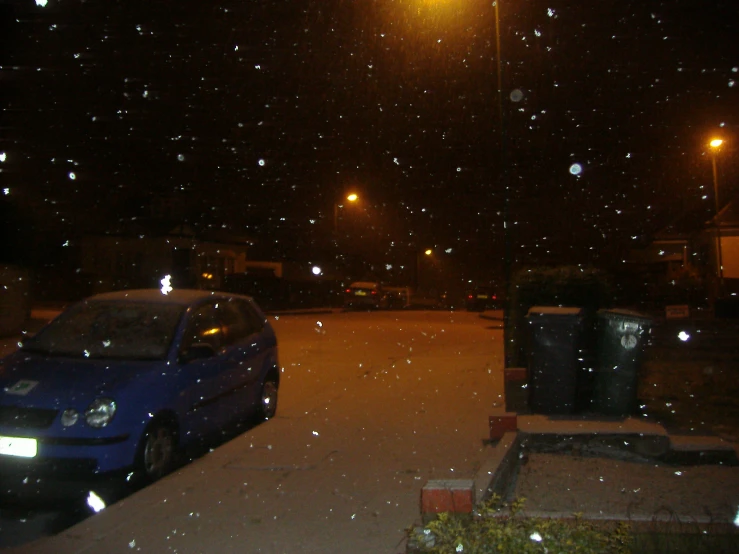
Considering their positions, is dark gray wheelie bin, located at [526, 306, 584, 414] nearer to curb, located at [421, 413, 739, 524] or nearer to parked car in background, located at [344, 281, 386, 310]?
curb, located at [421, 413, 739, 524]

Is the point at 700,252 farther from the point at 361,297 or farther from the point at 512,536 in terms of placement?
the point at 512,536

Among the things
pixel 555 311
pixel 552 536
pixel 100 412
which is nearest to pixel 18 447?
pixel 100 412

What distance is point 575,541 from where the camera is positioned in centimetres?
410

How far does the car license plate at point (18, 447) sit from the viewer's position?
6012mm

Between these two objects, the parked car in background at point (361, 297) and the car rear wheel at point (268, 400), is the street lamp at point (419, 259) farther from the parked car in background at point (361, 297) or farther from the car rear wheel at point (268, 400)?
the car rear wheel at point (268, 400)

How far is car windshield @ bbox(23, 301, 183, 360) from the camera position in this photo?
287 inches

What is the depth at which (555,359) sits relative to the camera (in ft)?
29.1

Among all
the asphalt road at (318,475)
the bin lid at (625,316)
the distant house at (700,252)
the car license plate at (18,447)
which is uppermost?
the distant house at (700,252)

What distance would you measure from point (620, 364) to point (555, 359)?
0.78 m

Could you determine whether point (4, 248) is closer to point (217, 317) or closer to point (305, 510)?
point (217, 317)

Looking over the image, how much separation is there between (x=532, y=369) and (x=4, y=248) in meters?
18.6

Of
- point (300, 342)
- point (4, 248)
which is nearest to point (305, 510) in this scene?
point (300, 342)

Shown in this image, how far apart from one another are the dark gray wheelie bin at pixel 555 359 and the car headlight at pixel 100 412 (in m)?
4.99

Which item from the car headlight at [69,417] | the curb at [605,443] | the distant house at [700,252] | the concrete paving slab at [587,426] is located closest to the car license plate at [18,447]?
the car headlight at [69,417]
